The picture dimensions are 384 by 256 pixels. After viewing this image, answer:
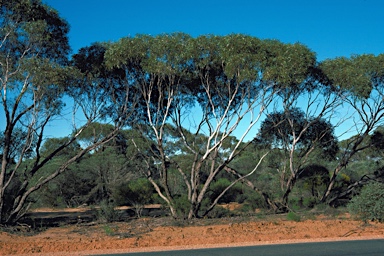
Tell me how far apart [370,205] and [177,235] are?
879 cm

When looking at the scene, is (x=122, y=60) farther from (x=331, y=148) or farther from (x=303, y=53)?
(x=331, y=148)

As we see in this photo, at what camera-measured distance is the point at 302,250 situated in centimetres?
1238

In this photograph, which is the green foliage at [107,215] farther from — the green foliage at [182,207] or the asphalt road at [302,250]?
the asphalt road at [302,250]

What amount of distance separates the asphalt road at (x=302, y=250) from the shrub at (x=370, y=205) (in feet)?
19.7

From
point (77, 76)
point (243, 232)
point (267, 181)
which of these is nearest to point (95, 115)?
point (77, 76)

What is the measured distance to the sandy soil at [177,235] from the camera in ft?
47.0

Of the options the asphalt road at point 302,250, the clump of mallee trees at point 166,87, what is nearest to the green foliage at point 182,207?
the clump of mallee trees at point 166,87

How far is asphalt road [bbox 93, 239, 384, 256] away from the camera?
38.5ft

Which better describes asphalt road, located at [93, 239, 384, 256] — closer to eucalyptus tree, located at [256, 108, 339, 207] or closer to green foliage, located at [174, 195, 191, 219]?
green foliage, located at [174, 195, 191, 219]

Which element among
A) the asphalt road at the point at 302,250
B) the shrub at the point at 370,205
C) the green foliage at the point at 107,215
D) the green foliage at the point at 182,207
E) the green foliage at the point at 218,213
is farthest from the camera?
the green foliage at the point at 218,213

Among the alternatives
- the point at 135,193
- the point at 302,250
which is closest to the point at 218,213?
the point at 135,193

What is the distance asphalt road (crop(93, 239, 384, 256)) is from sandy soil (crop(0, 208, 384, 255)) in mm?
1253

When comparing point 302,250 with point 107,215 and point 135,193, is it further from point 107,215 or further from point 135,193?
point 135,193

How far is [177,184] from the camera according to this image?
38500mm
